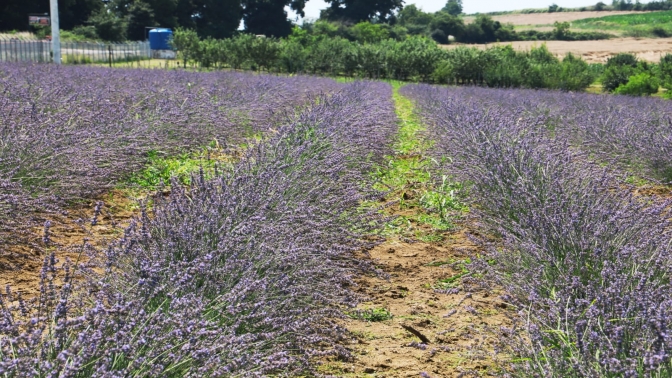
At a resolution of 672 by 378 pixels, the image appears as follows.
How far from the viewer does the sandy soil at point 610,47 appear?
51312 mm

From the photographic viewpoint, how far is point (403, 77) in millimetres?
35844

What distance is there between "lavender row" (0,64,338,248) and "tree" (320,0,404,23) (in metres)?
65.3

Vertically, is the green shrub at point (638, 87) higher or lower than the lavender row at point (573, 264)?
higher

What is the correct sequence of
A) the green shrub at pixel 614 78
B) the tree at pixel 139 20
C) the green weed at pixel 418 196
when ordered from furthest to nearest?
the tree at pixel 139 20 < the green shrub at pixel 614 78 < the green weed at pixel 418 196

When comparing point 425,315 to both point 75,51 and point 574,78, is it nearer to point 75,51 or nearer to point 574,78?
point 574,78

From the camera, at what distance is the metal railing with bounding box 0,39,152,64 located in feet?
86.3

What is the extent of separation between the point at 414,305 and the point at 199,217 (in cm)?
141

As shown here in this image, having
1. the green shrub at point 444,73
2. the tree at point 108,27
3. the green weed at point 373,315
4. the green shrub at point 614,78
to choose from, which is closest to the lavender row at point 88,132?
the green weed at point 373,315

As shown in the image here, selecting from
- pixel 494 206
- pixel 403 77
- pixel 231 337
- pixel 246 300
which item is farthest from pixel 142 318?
pixel 403 77

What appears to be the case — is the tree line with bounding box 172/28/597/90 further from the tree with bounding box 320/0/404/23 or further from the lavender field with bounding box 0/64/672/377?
the tree with bounding box 320/0/404/23

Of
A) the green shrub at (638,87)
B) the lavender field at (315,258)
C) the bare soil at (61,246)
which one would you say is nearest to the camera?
the lavender field at (315,258)

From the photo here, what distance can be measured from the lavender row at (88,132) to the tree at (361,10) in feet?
214

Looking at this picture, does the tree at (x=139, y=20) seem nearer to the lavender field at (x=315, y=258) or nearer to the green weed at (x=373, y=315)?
the lavender field at (x=315, y=258)

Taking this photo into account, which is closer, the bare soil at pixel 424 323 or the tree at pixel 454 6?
the bare soil at pixel 424 323
